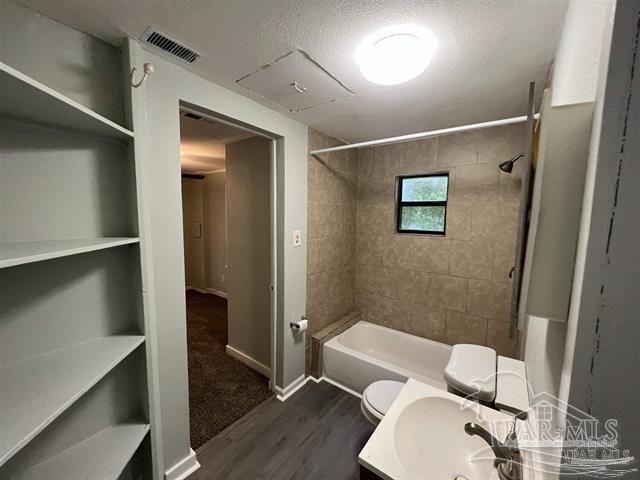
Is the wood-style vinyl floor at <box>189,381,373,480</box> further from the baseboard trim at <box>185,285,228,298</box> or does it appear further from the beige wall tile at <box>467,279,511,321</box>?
the baseboard trim at <box>185,285,228,298</box>

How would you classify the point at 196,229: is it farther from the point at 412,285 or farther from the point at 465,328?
the point at 465,328

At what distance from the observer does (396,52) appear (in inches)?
44.9

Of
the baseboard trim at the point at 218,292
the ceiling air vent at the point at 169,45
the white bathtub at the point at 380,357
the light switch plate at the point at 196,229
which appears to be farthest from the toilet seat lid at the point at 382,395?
the light switch plate at the point at 196,229

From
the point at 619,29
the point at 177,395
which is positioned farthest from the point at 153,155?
the point at 619,29

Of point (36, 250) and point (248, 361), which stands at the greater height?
point (36, 250)

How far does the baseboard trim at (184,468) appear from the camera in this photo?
149 centimetres

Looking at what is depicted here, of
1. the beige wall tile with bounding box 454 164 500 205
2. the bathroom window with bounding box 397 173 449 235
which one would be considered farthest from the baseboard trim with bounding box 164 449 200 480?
the beige wall tile with bounding box 454 164 500 205

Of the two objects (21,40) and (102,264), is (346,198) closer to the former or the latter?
(102,264)

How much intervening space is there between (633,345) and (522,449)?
0.71m

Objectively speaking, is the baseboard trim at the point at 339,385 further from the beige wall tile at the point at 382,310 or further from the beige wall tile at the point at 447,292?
the beige wall tile at the point at 447,292

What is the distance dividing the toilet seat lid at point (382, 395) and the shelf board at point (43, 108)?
2001 millimetres

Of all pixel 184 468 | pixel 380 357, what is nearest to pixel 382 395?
pixel 380 357

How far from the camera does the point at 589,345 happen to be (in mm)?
398

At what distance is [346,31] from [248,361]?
2.87m
